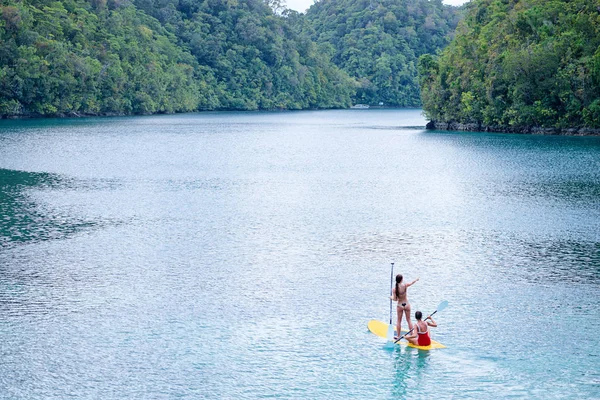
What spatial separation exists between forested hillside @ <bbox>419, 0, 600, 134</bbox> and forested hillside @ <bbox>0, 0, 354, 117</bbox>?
48549 mm

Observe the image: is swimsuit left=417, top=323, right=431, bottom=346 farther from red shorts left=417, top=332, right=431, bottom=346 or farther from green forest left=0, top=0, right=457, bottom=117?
green forest left=0, top=0, right=457, bottom=117

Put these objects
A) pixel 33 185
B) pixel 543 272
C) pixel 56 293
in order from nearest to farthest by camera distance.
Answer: pixel 56 293, pixel 543 272, pixel 33 185

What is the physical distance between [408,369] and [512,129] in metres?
62.0

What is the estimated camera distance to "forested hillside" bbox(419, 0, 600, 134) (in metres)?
64.2

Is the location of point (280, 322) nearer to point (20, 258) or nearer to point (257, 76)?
point (20, 258)

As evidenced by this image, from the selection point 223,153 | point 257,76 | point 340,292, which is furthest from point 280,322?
point 257,76

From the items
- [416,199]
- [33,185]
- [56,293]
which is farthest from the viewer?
[33,185]

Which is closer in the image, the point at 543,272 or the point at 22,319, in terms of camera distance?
the point at 22,319

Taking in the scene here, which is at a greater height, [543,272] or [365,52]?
[365,52]

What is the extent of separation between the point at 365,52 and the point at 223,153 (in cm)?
14594

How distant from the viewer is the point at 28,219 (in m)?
28.5

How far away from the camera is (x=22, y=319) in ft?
56.7

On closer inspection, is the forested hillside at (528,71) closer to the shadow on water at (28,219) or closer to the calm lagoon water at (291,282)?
the calm lagoon water at (291,282)

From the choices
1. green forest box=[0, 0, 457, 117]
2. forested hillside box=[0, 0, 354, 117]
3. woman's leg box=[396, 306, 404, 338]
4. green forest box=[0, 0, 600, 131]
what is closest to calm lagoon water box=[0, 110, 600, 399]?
woman's leg box=[396, 306, 404, 338]
